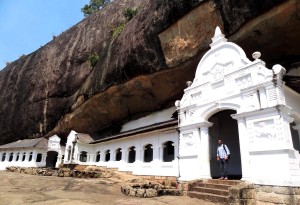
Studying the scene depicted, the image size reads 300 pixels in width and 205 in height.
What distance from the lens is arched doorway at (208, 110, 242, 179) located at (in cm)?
1346

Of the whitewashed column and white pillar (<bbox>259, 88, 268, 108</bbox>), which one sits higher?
white pillar (<bbox>259, 88, 268, 108</bbox>)

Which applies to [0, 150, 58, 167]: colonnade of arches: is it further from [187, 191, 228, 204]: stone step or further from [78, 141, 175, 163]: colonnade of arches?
[187, 191, 228, 204]: stone step

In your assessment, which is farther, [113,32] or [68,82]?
[68,82]

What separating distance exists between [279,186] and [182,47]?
33.5 ft

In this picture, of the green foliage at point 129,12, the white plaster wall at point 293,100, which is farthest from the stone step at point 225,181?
the green foliage at point 129,12

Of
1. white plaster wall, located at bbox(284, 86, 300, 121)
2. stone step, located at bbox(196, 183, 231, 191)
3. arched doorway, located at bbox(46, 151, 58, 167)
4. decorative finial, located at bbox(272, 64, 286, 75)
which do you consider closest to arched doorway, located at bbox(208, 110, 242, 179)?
stone step, located at bbox(196, 183, 231, 191)

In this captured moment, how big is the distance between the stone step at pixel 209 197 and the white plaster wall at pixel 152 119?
32.8ft

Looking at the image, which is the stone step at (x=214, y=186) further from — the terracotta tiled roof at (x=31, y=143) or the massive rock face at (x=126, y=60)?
the terracotta tiled roof at (x=31, y=143)

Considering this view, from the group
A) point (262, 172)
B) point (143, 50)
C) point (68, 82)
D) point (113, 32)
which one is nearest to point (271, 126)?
point (262, 172)

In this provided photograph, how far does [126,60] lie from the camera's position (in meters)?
19.0

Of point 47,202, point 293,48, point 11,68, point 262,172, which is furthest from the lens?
point 11,68

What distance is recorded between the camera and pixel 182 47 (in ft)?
52.5

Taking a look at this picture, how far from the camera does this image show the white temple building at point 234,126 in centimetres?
902

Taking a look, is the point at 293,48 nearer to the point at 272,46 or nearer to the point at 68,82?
the point at 272,46
